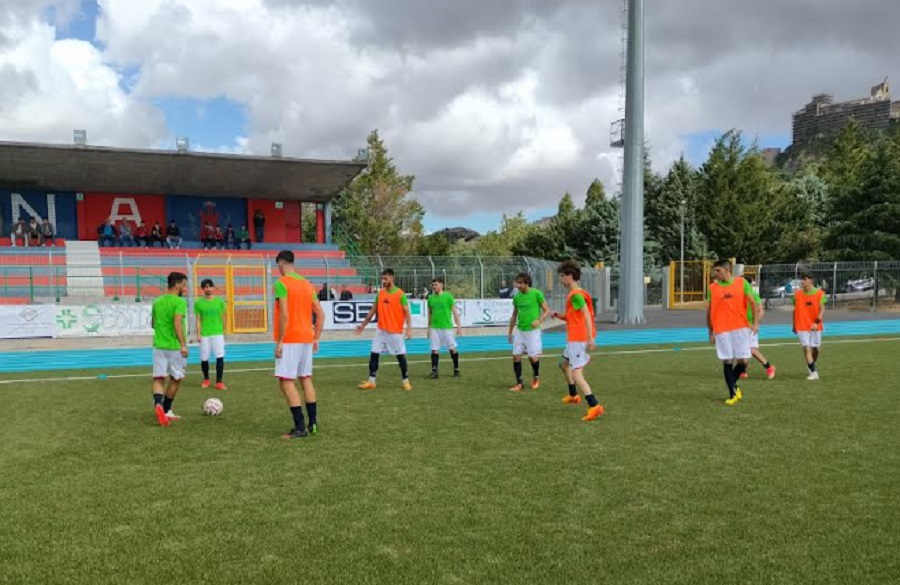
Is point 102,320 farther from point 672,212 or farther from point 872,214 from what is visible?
point 672,212

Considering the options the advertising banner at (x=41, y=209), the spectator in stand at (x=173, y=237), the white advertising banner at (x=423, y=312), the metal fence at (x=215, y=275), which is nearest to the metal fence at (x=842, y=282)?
the metal fence at (x=215, y=275)

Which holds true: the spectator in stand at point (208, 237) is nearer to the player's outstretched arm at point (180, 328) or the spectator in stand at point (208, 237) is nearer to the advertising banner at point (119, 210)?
the advertising banner at point (119, 210)

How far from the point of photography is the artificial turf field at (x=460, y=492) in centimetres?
375

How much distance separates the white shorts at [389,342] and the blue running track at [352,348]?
5.93 meters

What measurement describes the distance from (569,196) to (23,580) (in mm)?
67392

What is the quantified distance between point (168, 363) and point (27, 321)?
14976 millimetres

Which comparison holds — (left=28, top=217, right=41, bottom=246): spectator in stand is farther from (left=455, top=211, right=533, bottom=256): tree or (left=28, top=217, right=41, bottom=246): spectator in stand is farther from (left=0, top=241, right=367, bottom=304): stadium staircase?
(left=455, top=211, right=533, bottom=256): tree

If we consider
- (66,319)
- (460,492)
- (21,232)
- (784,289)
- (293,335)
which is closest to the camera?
(460,492)

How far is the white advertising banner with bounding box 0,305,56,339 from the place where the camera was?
19719 mm

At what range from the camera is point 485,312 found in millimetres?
23953

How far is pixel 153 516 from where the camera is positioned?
4.59 metres

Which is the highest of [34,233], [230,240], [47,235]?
[34,233]

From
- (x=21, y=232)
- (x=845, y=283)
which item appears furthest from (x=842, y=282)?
(x=21, y=232)

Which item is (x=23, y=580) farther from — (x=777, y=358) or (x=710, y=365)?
(x=777, y=358)
